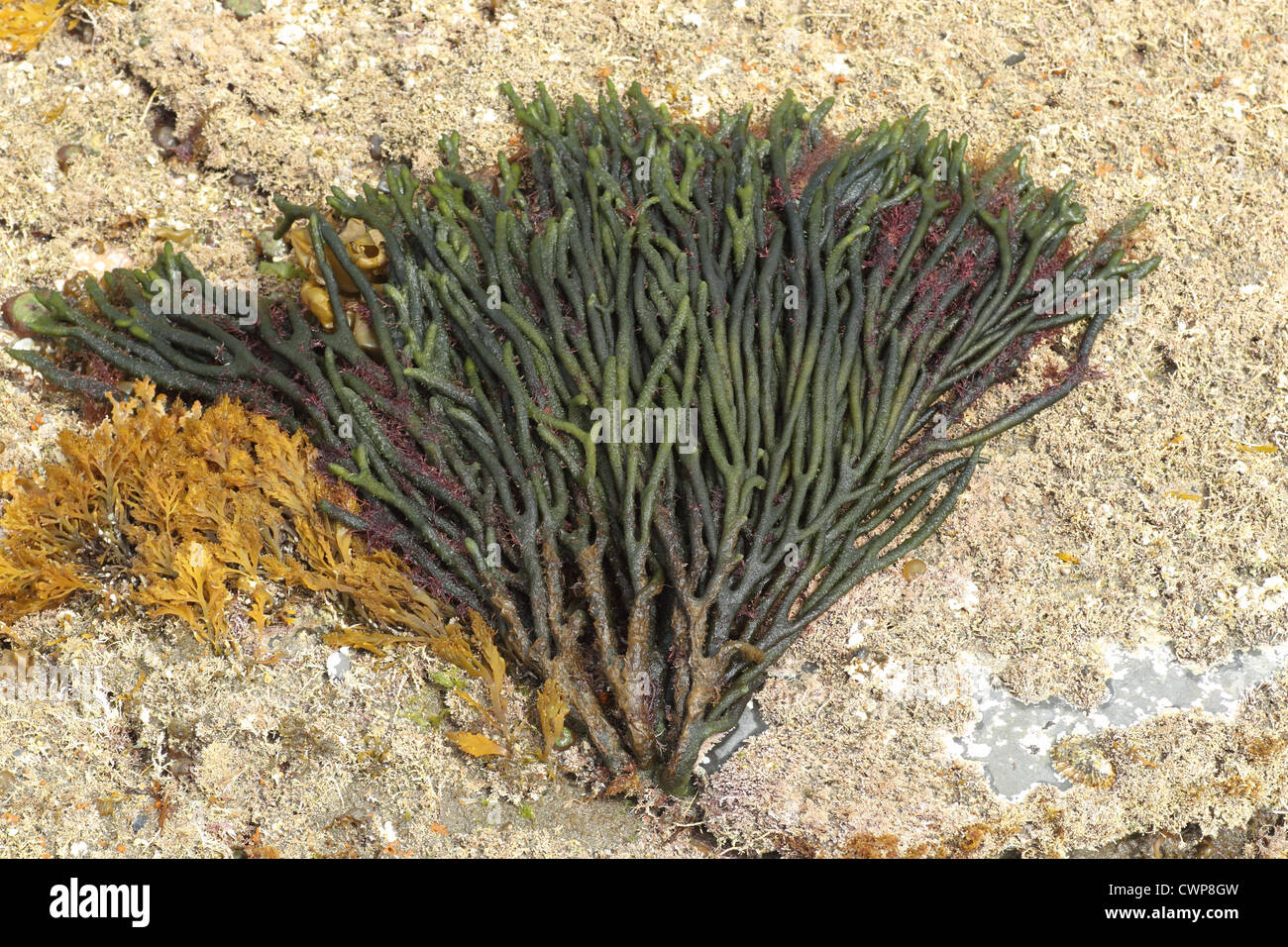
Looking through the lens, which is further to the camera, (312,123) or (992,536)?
(312,123)

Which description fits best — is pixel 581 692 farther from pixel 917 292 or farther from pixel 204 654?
pixel 917 292

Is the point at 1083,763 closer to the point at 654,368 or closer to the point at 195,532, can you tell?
the point at 654,368

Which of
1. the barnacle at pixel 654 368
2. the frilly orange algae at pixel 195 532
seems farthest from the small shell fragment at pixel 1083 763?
the frilly orange algae at pixel 195 532

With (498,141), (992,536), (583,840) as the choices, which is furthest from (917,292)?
(583,840)

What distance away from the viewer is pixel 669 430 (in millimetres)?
2928

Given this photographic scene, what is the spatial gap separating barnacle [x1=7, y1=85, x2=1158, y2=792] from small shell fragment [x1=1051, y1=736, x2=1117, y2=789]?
0.72 meters

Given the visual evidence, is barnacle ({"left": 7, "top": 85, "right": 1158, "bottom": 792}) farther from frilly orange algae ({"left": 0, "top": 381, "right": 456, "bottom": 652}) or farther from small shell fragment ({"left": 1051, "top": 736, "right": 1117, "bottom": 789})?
small shell fragment ({"left": 1051, "top": 736, "right": 1117, "bottom": 789})

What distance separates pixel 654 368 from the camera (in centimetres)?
296

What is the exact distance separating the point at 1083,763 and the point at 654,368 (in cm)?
166

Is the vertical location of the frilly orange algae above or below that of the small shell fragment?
above

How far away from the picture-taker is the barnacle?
9.61 ft

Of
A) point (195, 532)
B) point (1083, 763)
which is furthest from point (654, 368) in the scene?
point (1083, 763)

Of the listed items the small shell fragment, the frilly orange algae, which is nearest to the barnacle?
the frilly orange algae

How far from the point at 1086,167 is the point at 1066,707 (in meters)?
2.09
